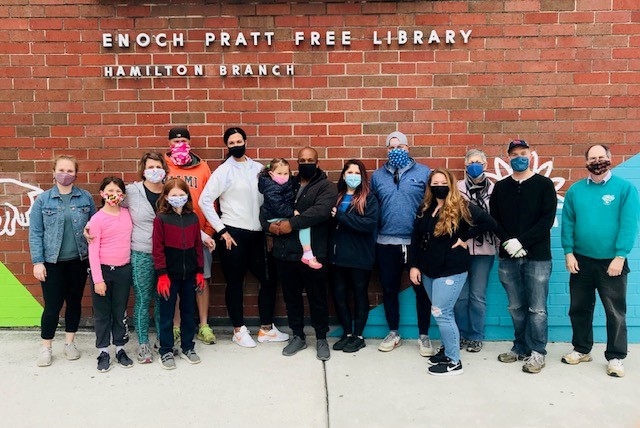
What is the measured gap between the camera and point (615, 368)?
4.17 m

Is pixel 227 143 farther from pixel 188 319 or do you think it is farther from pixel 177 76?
pixel 188 319

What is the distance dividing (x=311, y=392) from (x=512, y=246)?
76.8 inches

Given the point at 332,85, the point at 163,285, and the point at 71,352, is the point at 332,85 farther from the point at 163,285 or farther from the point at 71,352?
the point at 71,352

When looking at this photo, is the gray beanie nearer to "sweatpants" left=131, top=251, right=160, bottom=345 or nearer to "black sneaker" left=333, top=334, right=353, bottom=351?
"black sneaker" left=333, top=334, right=353, bottom=351

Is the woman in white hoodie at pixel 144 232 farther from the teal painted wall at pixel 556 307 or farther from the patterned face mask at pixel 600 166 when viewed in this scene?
the patterned face mask at pixel 600 166

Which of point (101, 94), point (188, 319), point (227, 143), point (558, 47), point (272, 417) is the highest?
point (558, 47)

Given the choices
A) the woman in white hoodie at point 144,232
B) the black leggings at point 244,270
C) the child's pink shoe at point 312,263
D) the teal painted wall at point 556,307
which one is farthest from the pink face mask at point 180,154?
the teal painted wall at point 556,307

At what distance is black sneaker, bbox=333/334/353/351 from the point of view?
4.65 m

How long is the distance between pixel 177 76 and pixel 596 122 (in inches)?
154

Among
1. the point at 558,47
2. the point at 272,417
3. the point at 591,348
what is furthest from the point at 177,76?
the point at 591,348

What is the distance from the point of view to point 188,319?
4.37m

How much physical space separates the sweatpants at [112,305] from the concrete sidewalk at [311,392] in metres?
0.27

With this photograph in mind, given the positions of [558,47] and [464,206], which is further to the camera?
[558,47]

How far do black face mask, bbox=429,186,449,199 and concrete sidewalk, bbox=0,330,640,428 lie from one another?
1419mm
